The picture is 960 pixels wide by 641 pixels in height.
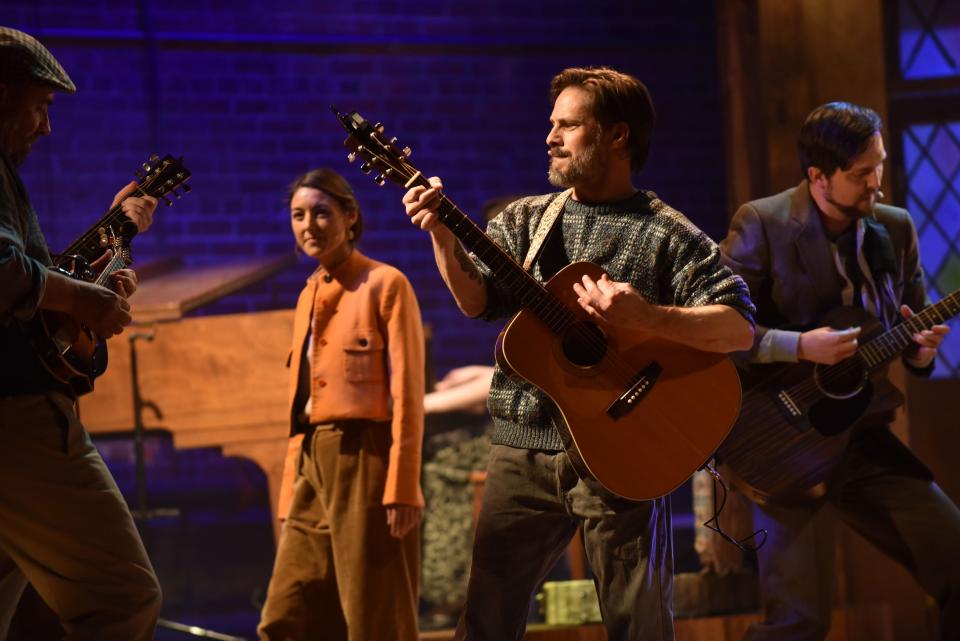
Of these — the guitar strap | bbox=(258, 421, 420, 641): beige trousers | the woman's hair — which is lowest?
bbox=(258, 421, 420, 641): beige trousers

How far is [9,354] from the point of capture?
10.1ft

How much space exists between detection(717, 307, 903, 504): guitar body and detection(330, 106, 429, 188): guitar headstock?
158 centimetres

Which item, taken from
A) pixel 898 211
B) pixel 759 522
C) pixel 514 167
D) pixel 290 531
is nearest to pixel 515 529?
pixel 759 522

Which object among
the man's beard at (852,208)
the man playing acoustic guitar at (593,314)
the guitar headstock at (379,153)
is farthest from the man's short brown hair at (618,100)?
the man's beard at (852,208)

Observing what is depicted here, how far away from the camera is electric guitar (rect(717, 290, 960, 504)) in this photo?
3.97 meters

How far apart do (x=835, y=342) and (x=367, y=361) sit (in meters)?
1.69

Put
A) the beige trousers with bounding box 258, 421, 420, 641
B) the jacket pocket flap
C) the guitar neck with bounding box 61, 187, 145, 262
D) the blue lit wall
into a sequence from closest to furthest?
the guitar neck with bounding box 61, 187, 145, 262 → the beige trousers with bounding box 258, 421, 420, 641 → the jacket pocket flap → the blue lit wall

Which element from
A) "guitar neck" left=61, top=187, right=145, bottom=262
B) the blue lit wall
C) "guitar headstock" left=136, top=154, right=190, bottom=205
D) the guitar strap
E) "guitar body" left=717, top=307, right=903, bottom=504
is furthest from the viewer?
the blue lit wall

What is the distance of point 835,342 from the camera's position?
153 inches

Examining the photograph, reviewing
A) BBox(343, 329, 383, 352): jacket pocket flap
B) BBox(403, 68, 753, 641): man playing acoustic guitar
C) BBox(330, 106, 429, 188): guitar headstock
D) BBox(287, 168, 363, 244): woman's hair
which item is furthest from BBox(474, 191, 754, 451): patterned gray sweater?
BBox(287, 168, 363, 244): woman's hair

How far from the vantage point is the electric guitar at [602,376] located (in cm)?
311

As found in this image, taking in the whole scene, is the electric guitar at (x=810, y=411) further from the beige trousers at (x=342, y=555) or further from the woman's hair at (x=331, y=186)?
the woman's hair at (x=331, y=186)

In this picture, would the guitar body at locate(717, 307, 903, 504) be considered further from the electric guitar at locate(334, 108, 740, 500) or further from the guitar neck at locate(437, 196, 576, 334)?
the guitar neck at locate(437, 196, 576, 334)

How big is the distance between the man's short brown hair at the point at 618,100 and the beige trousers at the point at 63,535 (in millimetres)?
1685
